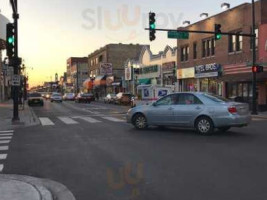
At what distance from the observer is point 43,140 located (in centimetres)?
1384

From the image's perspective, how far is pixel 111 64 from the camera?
81.9m

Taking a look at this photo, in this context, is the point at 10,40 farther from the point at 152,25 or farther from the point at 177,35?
the point at 177,35

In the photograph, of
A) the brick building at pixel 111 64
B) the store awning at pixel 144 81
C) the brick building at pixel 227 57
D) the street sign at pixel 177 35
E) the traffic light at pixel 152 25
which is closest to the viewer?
the traffic light at pixel 152 25

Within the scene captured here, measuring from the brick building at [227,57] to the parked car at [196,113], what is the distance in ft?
49.9

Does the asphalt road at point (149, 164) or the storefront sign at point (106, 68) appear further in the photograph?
the storefront sign at point (106, 68)

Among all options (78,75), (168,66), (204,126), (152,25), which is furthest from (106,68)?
(204,126)

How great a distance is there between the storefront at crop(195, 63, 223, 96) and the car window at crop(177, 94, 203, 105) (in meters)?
21.2

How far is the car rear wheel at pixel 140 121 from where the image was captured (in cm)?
1683

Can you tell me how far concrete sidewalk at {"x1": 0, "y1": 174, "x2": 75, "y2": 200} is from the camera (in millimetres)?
6602

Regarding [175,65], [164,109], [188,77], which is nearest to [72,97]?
[175,65]

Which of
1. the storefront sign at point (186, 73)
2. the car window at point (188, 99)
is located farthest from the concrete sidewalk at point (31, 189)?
the storefront sign at point (186, 73)

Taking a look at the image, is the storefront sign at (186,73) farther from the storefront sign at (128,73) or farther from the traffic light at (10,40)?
the traffic light at (10,40)

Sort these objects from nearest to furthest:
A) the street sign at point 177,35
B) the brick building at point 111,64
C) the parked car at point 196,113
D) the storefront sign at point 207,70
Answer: the parked car at point 196,113 → the street sign at point 177,35 → the storefront sign at point 207,70 → the brick building at point 111,64

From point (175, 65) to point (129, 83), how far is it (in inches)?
889
